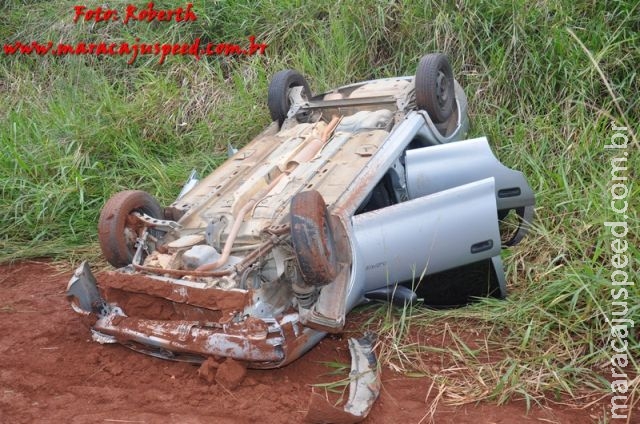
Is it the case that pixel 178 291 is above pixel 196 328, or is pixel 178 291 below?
above

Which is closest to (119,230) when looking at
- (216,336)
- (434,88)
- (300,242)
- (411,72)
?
(216,336)

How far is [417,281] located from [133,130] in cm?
351

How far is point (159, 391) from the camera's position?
3254 millimetres

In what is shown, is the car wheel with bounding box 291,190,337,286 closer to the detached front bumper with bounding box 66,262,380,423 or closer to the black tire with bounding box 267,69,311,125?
the detached front bumper with bounding box 66,262,380,423

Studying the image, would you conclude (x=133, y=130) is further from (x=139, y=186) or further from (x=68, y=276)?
(x=68, y=276)

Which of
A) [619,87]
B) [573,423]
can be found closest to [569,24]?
[619,87]

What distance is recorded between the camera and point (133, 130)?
6.35m

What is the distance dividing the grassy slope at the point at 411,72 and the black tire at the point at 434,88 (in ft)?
2.30

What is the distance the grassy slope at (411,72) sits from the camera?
3.47 m

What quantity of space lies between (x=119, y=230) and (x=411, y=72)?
3.41m

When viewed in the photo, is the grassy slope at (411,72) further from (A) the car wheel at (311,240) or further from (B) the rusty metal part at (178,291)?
(B) the rusty metal part at (178,291)

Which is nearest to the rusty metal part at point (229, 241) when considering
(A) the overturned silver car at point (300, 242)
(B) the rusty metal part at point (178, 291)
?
(A) the overturned silver car at point (300, 242)

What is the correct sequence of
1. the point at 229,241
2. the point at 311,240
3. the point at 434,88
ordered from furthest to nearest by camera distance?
the point at 434,88 → the point at 229,241 → the point at 311,240

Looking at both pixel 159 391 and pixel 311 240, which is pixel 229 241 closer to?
pixel 311 240
